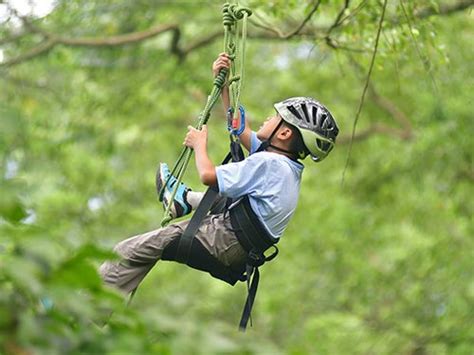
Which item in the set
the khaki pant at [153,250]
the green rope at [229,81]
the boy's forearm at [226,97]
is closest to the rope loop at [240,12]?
the green rope at [229,81]

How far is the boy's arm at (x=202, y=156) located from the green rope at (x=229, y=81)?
0.17 ft

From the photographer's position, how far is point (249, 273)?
5332mm

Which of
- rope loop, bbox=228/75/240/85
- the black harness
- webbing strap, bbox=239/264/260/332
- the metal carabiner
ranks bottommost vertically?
webbing strap, bbox=239/264/260/332

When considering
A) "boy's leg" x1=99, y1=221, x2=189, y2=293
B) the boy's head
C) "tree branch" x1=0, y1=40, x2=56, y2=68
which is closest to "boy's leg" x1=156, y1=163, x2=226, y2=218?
"boy's leg" x1=99, y1=221, x2=189, y2=293

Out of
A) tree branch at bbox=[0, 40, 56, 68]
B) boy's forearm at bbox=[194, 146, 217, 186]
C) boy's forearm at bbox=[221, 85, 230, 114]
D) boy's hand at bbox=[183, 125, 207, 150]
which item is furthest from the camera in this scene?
tree branch at bbox=[0, 40, 56, 68]

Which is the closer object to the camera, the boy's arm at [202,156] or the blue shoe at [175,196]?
the boy's arm at [202,156]

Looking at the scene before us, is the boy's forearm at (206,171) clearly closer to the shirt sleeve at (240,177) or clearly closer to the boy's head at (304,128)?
the shirt sleeve at (240,177)

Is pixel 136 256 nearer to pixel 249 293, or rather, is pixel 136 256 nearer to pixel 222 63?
pixel 249 293

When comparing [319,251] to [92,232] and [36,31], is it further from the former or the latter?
[36,31]

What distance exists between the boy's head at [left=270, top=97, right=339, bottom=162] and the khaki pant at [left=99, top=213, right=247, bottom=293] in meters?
0.49

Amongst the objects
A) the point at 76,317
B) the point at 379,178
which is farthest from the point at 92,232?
the point at 76,317

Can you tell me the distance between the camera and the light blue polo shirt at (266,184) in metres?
5.03

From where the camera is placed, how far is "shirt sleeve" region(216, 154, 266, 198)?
5.00 m

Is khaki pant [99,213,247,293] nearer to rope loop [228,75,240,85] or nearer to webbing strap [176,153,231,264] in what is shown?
webbing strap [176,153,231,264]
